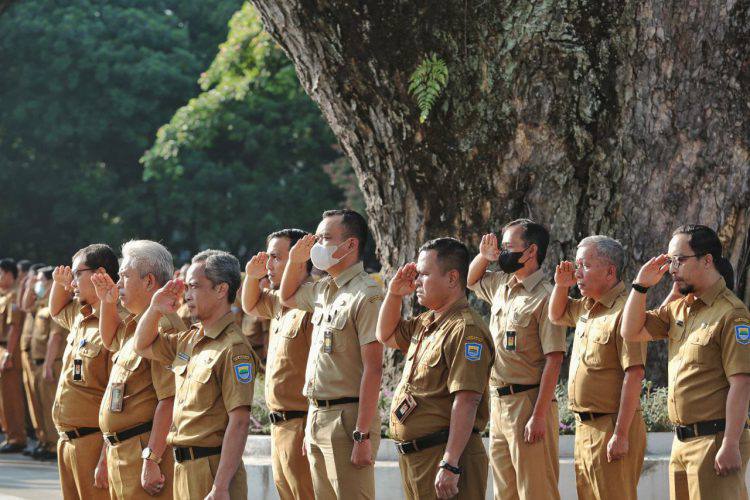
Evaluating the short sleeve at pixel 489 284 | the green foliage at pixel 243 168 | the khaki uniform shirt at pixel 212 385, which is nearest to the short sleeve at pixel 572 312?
the short sleeve at pixel 489 284

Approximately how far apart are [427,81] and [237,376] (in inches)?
167

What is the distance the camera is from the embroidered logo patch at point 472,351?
18.8 ft

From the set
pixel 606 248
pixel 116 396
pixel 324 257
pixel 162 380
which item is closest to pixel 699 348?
pixel 606 248

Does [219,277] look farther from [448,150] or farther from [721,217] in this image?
[721,217]

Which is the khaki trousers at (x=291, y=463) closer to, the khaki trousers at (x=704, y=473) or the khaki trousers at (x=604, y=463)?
the khaki trousers at (x=604, y=463)

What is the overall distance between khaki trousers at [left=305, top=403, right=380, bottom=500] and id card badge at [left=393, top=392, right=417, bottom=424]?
530mm

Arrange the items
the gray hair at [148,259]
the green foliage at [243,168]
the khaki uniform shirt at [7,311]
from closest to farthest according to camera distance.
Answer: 1. the gray hair at [148,259]
2. the khaki uniform shirt at [7,311]
3. the green foliage at [243,168]

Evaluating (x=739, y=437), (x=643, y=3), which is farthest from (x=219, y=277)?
(x=643, y=3)

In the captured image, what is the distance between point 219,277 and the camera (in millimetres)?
6152

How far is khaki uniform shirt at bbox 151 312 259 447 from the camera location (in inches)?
230

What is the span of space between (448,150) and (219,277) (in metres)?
3.99

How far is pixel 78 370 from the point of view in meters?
6.89

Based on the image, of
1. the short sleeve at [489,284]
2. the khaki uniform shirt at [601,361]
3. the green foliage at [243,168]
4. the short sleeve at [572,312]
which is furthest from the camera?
the green foliage at [243,168]

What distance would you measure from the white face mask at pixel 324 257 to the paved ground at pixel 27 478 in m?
4.54
